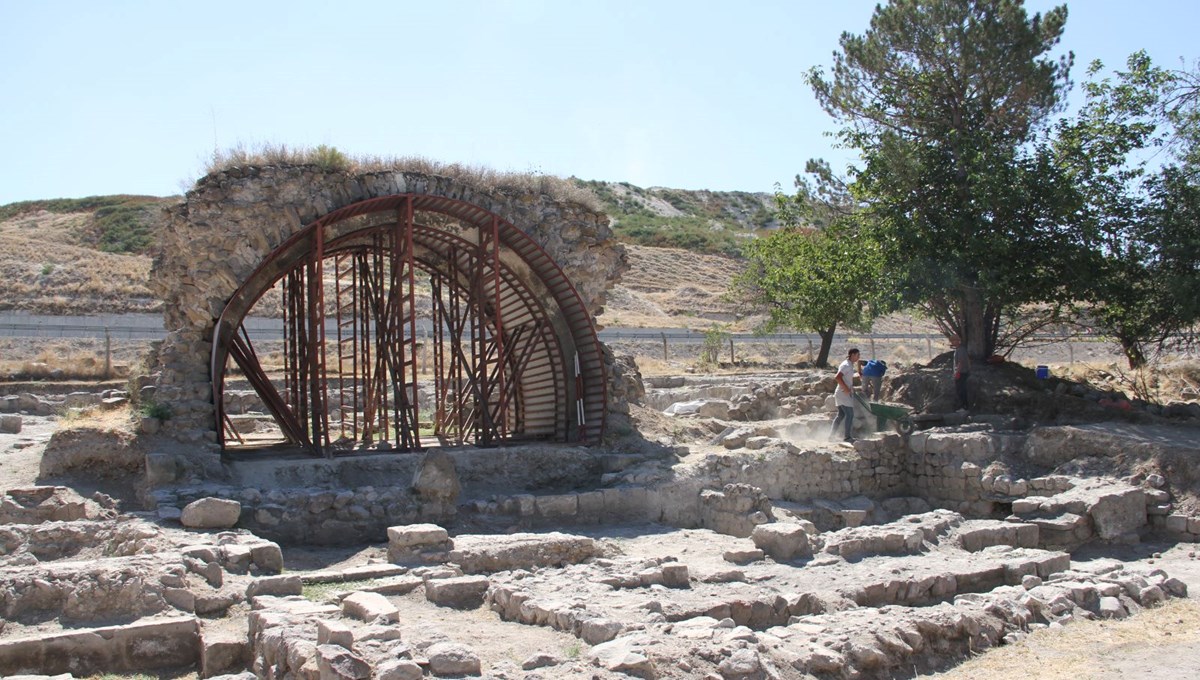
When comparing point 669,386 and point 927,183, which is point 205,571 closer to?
point 927,183

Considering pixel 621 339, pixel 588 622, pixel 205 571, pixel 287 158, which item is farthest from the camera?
pixel 621 339

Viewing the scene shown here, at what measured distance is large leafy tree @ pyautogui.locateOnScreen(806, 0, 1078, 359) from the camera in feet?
58.5

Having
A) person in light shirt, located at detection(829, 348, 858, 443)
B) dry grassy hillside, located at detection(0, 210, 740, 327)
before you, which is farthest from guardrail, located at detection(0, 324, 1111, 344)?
person in light shirt, located at detection(829, 348, 858, 443)

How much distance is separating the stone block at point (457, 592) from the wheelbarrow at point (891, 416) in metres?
9.45

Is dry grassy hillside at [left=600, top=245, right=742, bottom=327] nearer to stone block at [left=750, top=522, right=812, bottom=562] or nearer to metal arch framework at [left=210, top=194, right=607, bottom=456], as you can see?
metal arch framework at [left=210, top=194, right=607, bottom=456]

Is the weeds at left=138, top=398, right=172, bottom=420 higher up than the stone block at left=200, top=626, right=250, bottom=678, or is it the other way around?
the weeds at left=138, top=398, right=172, bottom=420

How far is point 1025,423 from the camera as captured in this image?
55.5 ft

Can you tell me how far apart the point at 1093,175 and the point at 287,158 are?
45.0 feet

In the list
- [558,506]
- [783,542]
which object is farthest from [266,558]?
[783,542]

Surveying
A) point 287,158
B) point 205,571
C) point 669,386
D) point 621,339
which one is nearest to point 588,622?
point 205,571

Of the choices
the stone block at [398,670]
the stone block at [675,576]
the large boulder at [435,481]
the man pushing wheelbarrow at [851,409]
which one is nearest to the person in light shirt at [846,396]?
the man pushing wheelbarrow at [851,409]

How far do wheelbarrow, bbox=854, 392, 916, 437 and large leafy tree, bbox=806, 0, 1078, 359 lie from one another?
105 inches

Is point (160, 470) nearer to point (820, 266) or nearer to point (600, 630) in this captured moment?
point (600, 630)

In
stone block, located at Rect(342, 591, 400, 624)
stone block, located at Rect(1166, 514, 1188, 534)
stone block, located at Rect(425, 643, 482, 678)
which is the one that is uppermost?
stone block, located at Rect(342, 591, 400, 624)
